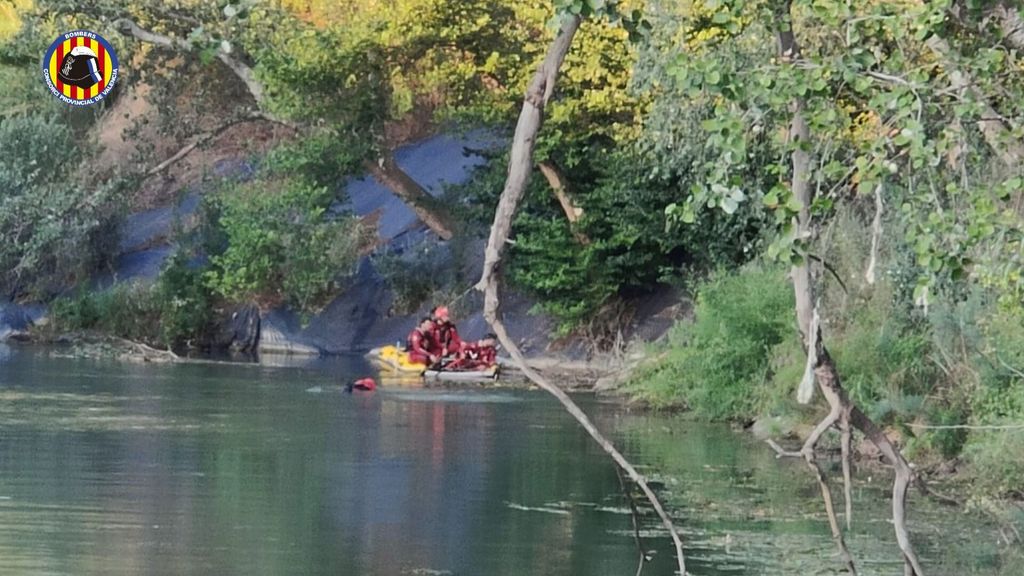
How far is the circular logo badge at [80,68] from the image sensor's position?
41625 mm

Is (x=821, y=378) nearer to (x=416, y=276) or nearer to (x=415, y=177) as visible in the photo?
(x=416, y=276)

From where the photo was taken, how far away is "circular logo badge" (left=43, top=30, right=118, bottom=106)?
41625 millimetres

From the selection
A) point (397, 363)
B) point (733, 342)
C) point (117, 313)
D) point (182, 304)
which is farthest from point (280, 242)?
point (733, 342)

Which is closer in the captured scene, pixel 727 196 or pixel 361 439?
pixel 727 196

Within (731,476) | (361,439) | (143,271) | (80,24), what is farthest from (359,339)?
(731,476)

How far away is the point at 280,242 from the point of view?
39719 millimetres

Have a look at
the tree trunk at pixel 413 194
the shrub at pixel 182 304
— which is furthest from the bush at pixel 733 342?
the shrub at pixel 182 304

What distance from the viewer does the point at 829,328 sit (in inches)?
952

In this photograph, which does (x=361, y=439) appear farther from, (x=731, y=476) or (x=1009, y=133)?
(x=1009, y=133)

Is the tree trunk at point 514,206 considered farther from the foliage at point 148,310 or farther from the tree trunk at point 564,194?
the foliage at point 148,310

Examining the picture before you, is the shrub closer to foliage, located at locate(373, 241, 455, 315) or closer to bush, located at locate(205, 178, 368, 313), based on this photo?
bush, located at locate(205, 178, 368, 313)

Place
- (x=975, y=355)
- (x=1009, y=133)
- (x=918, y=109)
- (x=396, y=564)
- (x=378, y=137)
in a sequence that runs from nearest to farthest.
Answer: (x=918, y=109) → (x=1009, y=133) → (x=396, y=564) → (x=975, y=355) → (x=378, y=137)

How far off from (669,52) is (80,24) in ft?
62.8

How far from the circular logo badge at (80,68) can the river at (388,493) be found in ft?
44.8
